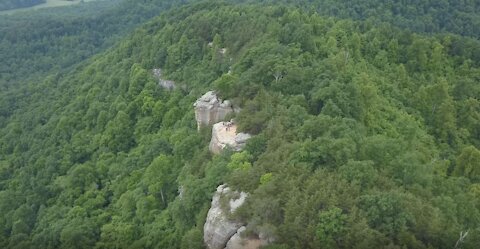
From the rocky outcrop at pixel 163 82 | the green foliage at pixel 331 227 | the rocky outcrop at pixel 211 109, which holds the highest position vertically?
the green foliage at pixel 331 227

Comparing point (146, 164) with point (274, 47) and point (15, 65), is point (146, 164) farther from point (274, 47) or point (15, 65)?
point (15, 65)

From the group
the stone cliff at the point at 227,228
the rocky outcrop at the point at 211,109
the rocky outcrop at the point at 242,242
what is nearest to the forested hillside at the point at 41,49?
the rocky outcrop at the point at 211,109

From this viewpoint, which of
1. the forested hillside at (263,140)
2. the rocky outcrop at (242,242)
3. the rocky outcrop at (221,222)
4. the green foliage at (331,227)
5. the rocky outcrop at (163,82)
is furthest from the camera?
the rocky outcrop at (163,82)

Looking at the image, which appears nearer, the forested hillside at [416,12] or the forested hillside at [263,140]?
the forested hillside at [263,140]

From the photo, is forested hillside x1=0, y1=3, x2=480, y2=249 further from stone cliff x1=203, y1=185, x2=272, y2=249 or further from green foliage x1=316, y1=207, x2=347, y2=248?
stone cliff x1=203, y1=185, x2=272, y2=249

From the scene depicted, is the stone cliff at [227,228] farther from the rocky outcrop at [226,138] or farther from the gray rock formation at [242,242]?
the rocky outcrop at [226,138]

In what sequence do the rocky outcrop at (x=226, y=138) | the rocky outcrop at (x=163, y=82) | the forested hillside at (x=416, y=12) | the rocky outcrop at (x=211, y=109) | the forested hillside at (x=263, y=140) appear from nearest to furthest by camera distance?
the forested hillside at (x=263, y=140) → the rocky outcrop at (x=226, y=138) → the rocky outcrop at (x=211, y=109) → the rocky outcrop at (x=163, y=82) → the forested hillside at (x=416, y=12)
